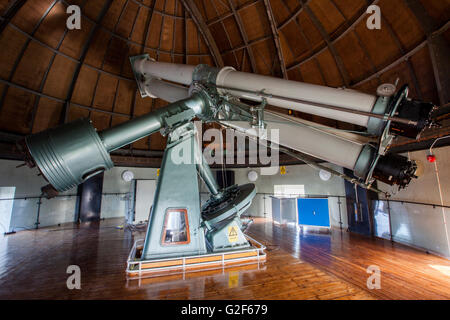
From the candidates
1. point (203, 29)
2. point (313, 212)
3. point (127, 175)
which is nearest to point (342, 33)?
point (203, 29)

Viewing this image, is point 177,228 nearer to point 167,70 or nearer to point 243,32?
point 167,70

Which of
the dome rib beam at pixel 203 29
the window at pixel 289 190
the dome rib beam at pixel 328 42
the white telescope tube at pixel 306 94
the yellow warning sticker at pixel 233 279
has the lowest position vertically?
the yellow warning sticker at pixel 233 279

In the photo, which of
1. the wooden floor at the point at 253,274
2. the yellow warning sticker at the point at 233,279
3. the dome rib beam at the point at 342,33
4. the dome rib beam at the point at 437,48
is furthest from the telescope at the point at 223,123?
the dome rib beam at the point at 342,33

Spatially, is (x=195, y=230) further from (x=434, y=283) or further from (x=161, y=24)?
(x=161, y=24)

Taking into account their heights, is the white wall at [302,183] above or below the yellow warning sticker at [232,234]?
above

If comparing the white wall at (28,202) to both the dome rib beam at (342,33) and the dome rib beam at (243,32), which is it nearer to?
the dome rib beam at (243,32)

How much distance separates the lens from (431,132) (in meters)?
6.39

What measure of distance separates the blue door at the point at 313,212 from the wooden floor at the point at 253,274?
177 cm

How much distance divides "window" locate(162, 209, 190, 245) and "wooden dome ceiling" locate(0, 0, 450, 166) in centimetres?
804

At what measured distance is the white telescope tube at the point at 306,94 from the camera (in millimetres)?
3113

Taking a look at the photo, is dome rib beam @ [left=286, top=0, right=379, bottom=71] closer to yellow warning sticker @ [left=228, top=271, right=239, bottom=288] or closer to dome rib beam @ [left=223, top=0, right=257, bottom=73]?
dome rib beam @ [left=223, top=0, right=257, bottom=73]

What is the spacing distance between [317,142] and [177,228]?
3542 millimetres

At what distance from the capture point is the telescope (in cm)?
298

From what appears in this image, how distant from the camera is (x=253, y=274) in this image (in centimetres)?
419
